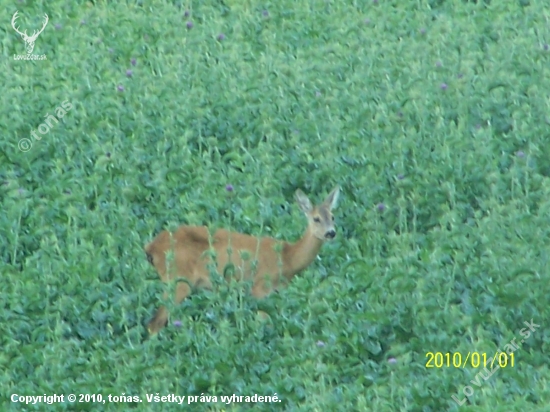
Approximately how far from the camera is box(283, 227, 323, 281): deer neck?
8508 millimetres

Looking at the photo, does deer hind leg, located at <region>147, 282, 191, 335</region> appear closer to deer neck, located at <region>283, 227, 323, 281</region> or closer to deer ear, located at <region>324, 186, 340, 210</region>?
deer neck, located at <region>283, 227, 323, 281</region>

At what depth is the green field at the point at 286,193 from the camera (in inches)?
291

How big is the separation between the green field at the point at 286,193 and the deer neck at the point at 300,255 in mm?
98

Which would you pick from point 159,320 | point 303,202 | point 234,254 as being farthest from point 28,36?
point 159,320

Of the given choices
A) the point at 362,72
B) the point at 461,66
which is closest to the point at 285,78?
the point at 362,72

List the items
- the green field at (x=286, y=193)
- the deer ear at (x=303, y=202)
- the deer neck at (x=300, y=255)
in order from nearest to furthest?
1. the green field at (x=286, y=193)
2. the deer neck at (x=300, y=255)
3. the deer ear at (x=303, y=202)

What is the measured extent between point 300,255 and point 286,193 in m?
1.25

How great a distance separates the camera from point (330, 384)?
714 cm

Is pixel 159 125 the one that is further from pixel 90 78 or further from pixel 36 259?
pixel 36 259

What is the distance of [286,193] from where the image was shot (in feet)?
31.9

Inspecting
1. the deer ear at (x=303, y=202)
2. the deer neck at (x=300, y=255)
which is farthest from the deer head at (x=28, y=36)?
the deer neck at (x=300, y=255)

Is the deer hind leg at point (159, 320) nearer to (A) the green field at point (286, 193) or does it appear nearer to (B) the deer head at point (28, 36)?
(A) the green field at point (286, 193)

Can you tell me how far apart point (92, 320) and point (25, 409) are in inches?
37.2

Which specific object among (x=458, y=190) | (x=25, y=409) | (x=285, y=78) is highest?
(x=285, y=78)
